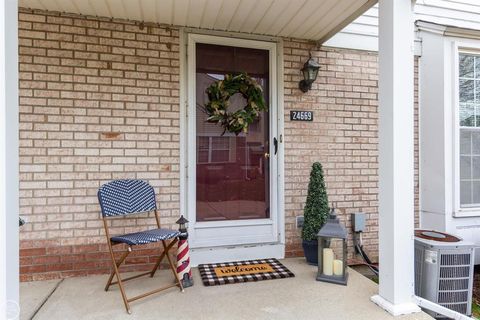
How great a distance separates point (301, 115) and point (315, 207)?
1016 mm

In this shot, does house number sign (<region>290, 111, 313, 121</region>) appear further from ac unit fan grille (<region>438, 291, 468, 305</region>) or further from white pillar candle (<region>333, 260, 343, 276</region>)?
ac unit fan grille (<region>438, 291, 468, 305</region>)

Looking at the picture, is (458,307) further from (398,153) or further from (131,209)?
(131,209)

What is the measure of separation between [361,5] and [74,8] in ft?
8.40

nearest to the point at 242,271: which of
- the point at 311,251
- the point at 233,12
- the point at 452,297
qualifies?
the point at 311,251

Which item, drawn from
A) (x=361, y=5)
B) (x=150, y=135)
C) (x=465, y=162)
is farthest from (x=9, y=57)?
(x=465, y=162)

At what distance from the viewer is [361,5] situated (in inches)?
105

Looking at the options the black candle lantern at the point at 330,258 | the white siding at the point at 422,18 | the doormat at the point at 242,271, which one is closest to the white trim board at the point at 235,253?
the doormat at the point at 242,271

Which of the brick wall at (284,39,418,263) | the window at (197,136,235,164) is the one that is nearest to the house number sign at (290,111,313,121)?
the brick wall at (284,39,418,263)

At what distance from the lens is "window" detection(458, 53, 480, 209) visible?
366cm

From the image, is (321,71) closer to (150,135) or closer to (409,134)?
(409,134)

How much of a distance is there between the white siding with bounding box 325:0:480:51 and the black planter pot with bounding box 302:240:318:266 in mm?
2207

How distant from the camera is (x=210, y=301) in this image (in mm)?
2348

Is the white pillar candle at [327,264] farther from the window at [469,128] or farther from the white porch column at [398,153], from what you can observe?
the window at [469,128]

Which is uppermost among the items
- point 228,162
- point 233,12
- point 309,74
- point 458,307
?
point 233,12
